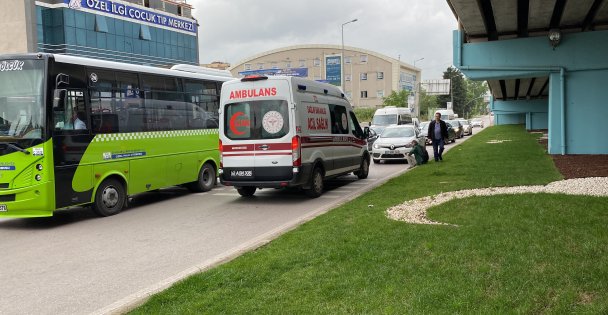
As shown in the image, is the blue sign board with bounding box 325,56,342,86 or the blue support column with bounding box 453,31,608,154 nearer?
the blue support column with bounding box 453,31,608,154

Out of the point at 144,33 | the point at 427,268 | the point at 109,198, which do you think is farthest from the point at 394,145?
the point at 144,33

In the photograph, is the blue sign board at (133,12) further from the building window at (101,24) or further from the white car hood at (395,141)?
the white car hood at (395,141)

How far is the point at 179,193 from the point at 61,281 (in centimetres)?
807

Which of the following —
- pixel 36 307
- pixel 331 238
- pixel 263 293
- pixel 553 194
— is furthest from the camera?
pixel 553 194

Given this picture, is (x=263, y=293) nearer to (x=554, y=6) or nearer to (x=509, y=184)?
(x=509, y=184)

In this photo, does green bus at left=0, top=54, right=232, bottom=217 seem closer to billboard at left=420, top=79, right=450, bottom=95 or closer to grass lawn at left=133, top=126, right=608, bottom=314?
grass lawn at left=133, top=126, right=608, bottom=314

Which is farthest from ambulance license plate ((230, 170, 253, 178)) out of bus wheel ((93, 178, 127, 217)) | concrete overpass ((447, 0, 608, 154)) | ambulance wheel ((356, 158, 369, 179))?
concrete overpass ((447, 0, 608, 154))

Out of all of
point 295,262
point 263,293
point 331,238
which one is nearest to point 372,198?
point 331,238

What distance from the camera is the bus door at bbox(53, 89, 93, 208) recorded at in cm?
955

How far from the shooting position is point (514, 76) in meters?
18.8

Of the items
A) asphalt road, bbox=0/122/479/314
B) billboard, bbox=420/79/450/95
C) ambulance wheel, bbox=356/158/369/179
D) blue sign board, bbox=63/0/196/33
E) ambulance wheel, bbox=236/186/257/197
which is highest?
blue sign board, bbox=63/0/196/33

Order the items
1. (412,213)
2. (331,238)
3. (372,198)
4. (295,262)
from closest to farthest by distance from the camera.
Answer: (295,262) → (331,238) → (412,213) → (372,198)

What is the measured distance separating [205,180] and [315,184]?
142 inches

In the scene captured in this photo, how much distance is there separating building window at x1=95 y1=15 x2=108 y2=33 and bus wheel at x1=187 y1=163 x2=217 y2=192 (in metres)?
42.5
